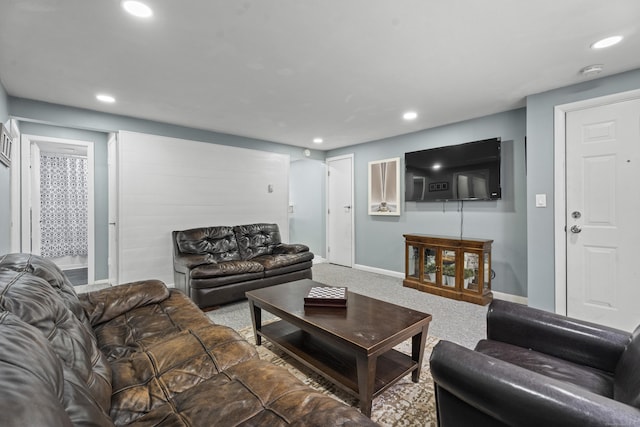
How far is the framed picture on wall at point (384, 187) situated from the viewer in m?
4.82

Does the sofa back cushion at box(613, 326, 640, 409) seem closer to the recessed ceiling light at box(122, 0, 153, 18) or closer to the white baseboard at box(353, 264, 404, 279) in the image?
Result: the recessed ceiling light at box(122, 0, 153, 18)

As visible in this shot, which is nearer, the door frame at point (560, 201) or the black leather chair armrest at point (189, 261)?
the door frame at point (560, 201)

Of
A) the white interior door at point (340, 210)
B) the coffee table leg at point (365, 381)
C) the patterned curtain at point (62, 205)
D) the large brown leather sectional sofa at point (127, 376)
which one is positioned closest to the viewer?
the large brown leather sectional sofa at point (127, 376)

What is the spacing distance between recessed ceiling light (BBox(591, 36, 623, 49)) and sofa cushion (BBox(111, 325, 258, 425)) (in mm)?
3089

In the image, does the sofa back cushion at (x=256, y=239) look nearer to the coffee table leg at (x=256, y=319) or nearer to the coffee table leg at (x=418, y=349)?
the coffee table leg at (x=256, y=319)

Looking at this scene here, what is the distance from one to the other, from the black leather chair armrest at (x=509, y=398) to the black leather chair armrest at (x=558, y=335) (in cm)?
63

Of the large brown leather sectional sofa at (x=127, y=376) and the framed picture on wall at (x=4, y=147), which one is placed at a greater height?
the framed picture on wall at (x=4, y=147)

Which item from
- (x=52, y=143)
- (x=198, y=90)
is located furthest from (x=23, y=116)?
(x=198, y=90)

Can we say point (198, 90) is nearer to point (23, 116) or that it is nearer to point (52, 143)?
point (23, 116)

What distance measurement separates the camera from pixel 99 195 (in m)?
4.23

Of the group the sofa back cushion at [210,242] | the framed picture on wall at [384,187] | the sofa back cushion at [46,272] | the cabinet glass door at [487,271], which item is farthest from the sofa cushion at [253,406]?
the framed picture on wall at [384,187]

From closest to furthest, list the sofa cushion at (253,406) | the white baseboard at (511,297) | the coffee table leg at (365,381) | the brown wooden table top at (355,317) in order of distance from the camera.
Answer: the sofa cushion at (253,406)
the coffee table leg at (365,381)
the brown wooden table top at (355,317)
the white baseboard at (511,297)

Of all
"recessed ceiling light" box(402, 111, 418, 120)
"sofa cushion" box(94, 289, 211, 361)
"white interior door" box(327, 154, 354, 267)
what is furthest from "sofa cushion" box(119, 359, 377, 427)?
"white interior door" box(327, 154, 354, 267)

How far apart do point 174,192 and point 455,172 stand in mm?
3952
